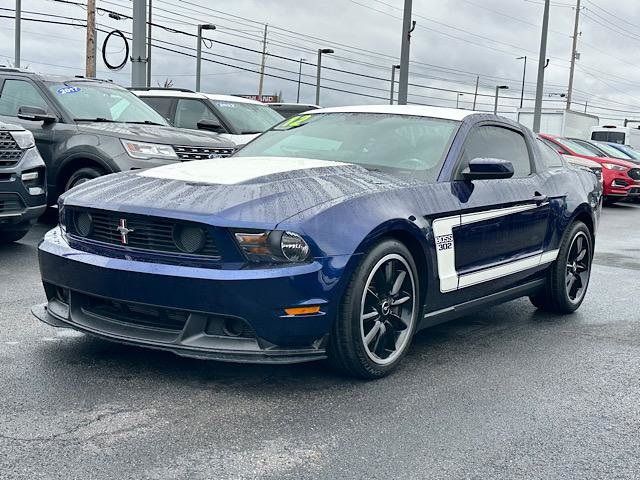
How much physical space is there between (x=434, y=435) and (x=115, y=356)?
1820 mm

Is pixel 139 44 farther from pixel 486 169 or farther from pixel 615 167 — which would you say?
pixel 486 169

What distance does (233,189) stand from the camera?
161 inches

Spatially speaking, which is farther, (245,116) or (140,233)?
(245,116)

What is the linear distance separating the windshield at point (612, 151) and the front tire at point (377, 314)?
16.7m

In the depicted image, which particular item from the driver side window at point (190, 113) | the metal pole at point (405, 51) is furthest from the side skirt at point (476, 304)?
the metal pole at point (405, 51)

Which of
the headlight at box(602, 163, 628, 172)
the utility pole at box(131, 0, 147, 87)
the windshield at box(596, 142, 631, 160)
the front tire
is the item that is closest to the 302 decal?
the front tire

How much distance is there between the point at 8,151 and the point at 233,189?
417 centimetres

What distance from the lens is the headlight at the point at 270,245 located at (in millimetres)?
3793

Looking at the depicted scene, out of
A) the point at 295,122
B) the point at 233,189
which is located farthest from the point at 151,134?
the point at 233,189

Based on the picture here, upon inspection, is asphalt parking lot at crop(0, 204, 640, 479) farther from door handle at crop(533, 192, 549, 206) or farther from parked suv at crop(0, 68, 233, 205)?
parked suv at crop(0, 68, 233, 205)

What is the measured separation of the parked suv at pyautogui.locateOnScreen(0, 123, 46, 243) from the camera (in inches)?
291

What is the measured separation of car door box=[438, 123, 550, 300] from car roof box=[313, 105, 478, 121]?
0.50 ft

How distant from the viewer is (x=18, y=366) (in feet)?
13.9

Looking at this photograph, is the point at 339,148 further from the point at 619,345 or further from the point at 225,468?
the point at 225,468
